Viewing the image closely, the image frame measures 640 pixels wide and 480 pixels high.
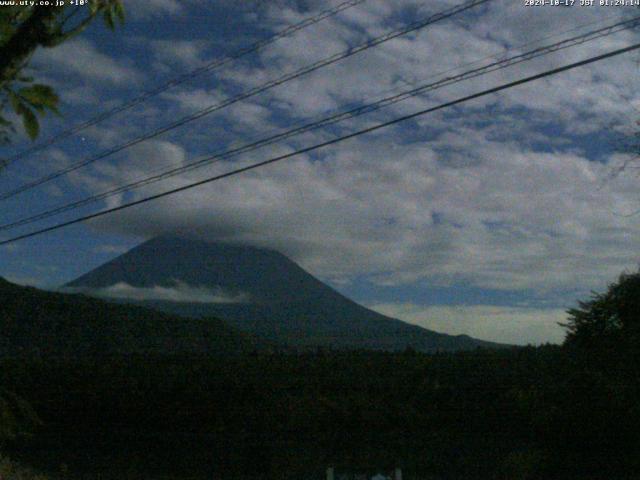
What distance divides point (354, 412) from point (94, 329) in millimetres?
15001

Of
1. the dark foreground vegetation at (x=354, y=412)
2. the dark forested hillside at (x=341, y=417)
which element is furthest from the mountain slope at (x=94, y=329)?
the dark forested hillside at (x=341, y=417)

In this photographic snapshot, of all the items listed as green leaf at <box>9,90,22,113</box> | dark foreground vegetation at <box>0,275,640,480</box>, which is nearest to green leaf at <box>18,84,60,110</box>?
green leaf at <box>9,90,22,113</box>

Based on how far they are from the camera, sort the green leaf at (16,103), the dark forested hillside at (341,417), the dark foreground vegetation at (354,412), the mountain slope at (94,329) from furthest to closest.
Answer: the mountain slope at (94,329) < the dark forested hillside at (341,417) < the dark foreground vegetation at (354,412) < the green leaf at (16,103)

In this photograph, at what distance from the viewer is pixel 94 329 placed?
2583 centimetres

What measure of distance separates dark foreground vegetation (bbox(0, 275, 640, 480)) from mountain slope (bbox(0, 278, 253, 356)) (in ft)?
13.1

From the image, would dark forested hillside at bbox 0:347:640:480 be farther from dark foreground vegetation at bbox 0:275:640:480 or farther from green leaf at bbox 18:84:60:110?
green leaf at bbox 18:84:60:110

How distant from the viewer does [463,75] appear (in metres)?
10.0

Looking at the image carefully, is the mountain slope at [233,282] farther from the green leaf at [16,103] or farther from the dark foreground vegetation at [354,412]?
the green leaf at [16,103]

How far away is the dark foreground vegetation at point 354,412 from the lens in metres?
10.4

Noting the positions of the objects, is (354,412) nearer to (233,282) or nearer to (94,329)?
(94,329)

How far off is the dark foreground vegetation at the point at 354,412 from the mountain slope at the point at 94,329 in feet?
13.1

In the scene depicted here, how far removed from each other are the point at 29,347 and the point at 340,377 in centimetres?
1692

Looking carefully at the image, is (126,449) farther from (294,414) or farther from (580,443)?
(580,443)

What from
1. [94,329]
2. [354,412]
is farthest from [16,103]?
[94,329]
